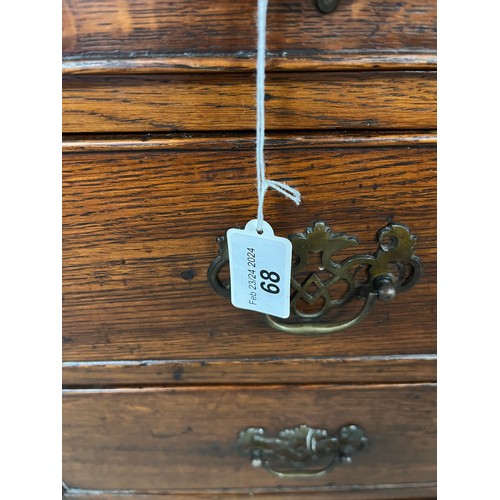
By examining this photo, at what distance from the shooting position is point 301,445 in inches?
22.1

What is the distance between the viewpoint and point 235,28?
407 millimetres

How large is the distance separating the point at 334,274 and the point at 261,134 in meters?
0.15

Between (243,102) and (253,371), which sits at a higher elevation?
(243,102)

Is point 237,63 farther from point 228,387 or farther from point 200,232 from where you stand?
point 228,387

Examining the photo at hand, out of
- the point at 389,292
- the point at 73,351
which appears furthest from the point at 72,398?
the point at 389,292

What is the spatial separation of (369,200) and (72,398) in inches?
14.0

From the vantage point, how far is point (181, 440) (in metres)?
0.56

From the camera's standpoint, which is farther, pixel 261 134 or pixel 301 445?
pixel 301 445

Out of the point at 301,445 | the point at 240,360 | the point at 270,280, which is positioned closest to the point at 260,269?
the point at 270,280

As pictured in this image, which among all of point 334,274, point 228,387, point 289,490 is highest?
point 334,274

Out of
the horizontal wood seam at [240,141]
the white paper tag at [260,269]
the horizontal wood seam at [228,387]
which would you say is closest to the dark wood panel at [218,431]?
the horizontal wood seam at [228,387]

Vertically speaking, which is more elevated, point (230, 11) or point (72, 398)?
point (230, 11)

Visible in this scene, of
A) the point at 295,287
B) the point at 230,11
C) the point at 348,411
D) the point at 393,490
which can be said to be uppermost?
the point at 230,11

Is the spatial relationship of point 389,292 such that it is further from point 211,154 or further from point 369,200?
point 211,154
